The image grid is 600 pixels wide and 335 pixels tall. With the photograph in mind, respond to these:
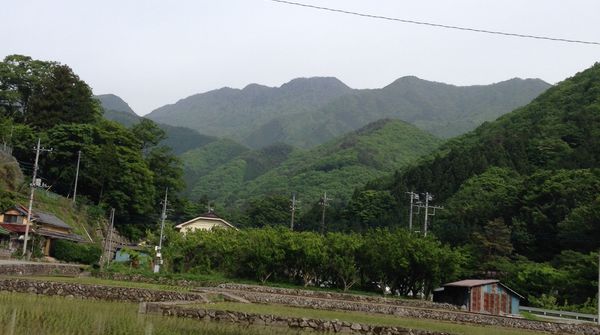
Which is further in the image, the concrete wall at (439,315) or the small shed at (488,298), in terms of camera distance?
the small shed at (488,298)

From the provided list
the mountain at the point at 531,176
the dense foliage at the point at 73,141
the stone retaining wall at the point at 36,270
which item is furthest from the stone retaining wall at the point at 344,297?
the dense foliage at the point at 73,141

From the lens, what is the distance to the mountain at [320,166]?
101 m

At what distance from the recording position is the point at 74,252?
4547cm

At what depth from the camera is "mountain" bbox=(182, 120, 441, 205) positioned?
3962 inches

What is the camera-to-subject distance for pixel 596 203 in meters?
46.5

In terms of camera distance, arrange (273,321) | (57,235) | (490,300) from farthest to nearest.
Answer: (57,235), (490,300), (273,321)

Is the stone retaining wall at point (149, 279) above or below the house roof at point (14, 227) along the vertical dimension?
below

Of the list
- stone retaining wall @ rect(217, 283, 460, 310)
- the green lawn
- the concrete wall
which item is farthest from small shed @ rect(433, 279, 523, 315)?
the green lawn

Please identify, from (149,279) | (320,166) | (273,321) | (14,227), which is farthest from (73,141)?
(320,166)

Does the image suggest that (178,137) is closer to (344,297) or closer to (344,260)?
(344,260)

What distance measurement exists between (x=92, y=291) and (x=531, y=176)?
49.4 metres

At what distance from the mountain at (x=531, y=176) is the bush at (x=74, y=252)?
32410 mm

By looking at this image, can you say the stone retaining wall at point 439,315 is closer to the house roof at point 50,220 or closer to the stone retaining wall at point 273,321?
the stone retaining wall at point 273,321

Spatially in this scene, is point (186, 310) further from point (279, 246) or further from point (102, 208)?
point (102, 208)
